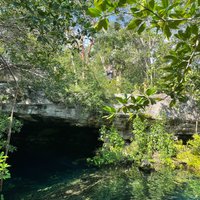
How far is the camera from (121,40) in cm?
1984

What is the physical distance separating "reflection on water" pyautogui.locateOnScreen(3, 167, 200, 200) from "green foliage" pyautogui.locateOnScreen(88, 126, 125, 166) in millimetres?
1242

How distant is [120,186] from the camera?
8.02 meters

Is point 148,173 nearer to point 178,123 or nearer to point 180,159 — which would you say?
point 180,159

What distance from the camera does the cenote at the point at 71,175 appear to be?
24.1 ft

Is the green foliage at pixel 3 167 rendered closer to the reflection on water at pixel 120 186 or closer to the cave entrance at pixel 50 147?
the reflection on water at pixel 120 186

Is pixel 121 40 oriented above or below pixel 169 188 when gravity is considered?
above

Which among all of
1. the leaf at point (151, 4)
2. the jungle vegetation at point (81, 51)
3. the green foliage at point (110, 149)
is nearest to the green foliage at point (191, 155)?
the jungle vegetation at point (81, 51)

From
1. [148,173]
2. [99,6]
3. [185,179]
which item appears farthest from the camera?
[148,173]

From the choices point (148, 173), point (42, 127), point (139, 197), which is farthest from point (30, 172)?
point (139, 197)

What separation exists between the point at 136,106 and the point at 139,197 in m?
5.83

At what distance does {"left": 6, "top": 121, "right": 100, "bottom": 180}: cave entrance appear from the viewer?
1230 centimetres

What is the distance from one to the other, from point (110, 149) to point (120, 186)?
4216 millimetres

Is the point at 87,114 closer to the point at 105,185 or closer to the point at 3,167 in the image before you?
the point at 105,185

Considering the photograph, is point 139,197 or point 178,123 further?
point 178,123
